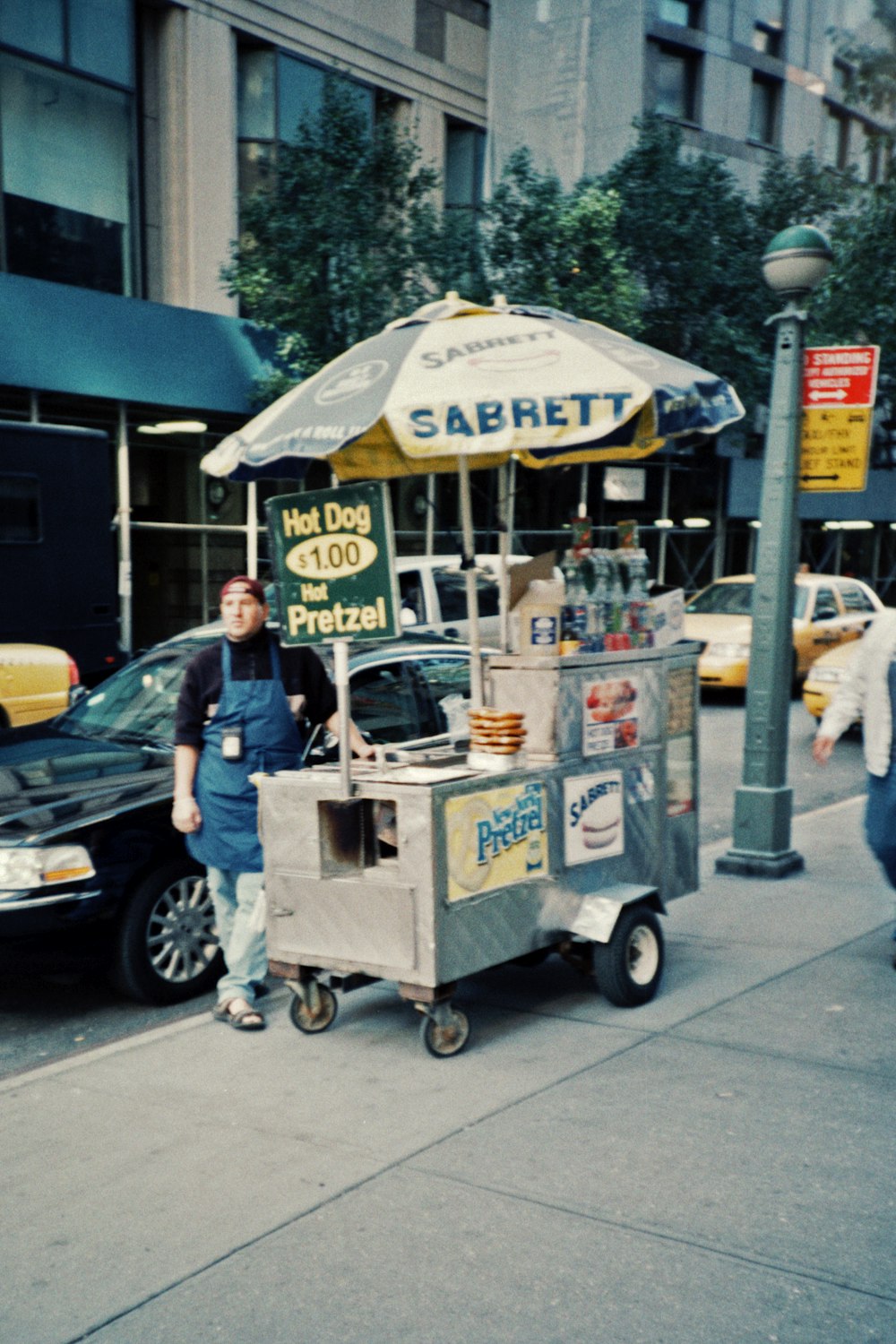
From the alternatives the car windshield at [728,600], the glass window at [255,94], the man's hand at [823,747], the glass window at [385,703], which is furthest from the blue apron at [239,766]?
the glass window at [255,94]

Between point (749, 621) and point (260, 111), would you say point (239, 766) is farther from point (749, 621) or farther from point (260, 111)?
point (260, 111)

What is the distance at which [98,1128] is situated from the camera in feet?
14.2

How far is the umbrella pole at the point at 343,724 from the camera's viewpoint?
4.87 meters

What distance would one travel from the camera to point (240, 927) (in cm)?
535

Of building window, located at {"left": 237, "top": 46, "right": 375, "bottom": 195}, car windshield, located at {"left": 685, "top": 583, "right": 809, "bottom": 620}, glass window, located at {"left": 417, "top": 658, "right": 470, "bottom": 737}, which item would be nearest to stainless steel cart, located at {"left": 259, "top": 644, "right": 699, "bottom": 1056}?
glass window, located at {"left": 417, "top": 658, "right": 470, "bottom": 737}

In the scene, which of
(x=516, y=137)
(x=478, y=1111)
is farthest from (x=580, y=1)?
(x=478, y=1111)

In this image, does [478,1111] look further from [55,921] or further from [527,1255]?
[55,921]

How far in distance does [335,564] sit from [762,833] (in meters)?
3.70

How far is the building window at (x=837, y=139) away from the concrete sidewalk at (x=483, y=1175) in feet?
107

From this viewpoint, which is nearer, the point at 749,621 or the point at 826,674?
the point at 826,674

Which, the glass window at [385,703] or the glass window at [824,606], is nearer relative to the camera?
the glass window at [385,703]

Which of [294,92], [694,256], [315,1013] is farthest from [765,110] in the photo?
[315,1013]

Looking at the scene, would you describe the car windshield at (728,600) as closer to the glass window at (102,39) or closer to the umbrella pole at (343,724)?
the glass window at (102,39)

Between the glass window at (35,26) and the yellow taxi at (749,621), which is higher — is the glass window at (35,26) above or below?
above
